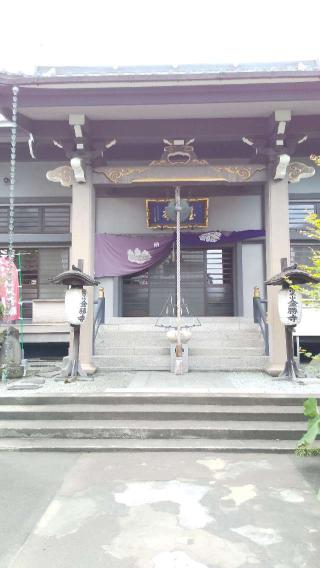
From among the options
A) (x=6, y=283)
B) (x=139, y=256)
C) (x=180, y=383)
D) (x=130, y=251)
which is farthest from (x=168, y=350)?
(x=6, y=283)

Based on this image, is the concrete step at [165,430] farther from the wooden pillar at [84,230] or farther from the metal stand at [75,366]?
the wooden pillar at [84,230]

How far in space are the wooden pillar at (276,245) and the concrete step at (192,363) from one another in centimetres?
44

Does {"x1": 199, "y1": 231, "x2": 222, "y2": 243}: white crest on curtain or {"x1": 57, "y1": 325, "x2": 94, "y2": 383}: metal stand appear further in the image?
{"x1": 199, "y1": 231, "x2": 222, "y2": 243}: white crest on curtain

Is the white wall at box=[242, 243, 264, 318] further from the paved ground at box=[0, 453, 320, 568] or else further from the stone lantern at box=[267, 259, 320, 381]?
the paved ground at box=[0, 453, 320, 568]

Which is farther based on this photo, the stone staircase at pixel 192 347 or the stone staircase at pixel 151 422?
the stone staircase at pixel 192 347

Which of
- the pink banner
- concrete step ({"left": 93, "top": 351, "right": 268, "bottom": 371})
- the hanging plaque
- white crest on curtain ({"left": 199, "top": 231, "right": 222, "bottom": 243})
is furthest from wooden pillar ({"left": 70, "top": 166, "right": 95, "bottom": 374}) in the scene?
white crest on curtain ({"left": 199, "top": 231, "right": 222, "bottom": 243})

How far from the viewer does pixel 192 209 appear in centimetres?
1045

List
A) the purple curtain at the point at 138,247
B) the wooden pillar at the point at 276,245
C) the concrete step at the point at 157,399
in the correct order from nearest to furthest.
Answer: the concrete step at the point at 157,399 < the wooden pillar at the point at 276,245 < the purple curtain at the point at 138,247

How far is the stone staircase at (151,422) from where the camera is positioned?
17.0 feet

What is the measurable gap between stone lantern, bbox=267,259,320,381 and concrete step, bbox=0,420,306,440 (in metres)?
2.04

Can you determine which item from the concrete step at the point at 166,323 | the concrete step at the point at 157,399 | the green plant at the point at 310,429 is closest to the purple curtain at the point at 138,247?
the concrete step at the point at 166,323

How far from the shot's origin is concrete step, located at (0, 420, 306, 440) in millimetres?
5320

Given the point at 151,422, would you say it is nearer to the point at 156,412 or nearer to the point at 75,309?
the point at 156,412

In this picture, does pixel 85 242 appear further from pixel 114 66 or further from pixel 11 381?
pixel 114 66
